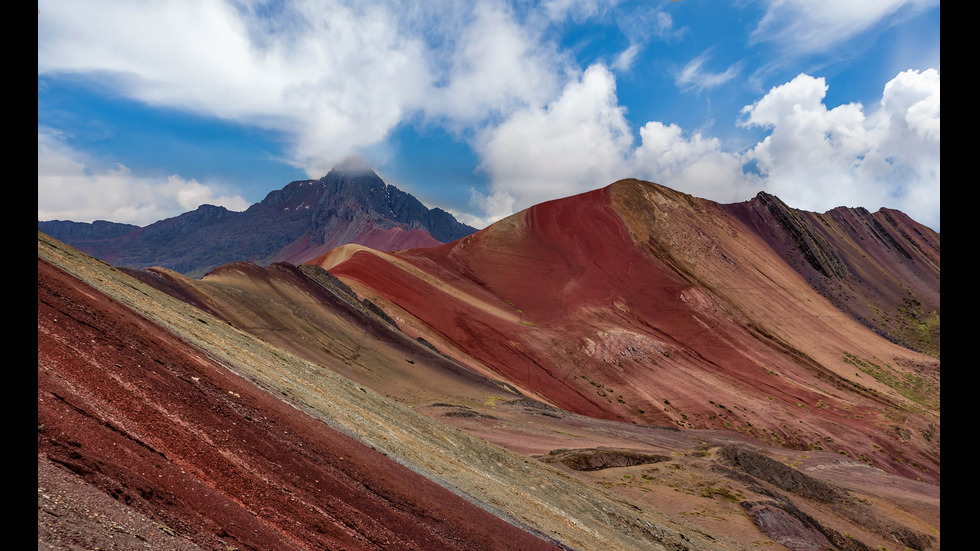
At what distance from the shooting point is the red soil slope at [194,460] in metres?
6.00

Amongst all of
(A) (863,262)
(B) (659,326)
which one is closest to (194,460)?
(B) (659,326)

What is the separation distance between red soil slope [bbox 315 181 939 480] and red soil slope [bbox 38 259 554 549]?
3245cm

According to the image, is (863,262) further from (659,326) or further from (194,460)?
(194,460)

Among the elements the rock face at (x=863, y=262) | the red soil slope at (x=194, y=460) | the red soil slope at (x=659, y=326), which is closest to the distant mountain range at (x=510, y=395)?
the red soil slope at (x=194, y=460)

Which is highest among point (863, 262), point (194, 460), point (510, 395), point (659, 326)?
point (863, 262)

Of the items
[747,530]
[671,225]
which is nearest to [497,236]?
[671,225]

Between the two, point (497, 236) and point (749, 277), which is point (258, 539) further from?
point (749, 277)

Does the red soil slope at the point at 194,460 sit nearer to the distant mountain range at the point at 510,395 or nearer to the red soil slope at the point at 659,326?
the distant mountain range at the point at 510,395

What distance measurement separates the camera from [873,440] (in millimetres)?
41688

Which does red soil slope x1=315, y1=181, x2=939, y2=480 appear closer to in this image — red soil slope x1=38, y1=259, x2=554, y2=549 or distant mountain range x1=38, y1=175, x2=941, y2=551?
distant mountain range x1=38, y1=175, x2=941, y2=551

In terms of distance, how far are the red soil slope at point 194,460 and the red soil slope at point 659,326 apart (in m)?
32.4

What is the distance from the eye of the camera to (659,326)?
191 ft

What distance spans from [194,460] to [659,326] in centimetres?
5585

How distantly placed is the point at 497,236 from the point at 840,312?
172ft
